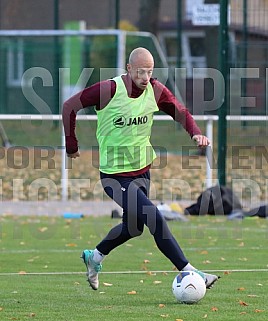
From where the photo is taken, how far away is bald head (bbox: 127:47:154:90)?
8289mm

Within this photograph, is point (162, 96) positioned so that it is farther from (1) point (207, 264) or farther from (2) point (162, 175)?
(2) point (162, 175)

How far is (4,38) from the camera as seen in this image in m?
24.8

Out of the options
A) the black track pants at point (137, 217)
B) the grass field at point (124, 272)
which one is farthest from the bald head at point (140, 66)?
the grass field at point (124, 272)

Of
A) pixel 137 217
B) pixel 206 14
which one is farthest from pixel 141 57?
pixel 206 14

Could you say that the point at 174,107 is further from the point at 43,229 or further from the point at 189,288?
the point at 43,229

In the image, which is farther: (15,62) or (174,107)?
(15,62)

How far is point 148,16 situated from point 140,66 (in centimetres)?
2027

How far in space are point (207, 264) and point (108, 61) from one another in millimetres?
13942

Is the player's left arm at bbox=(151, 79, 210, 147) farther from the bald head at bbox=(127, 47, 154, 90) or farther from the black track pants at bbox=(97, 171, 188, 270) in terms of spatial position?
the black track pants at bbox=(97, 171, 188, 270)

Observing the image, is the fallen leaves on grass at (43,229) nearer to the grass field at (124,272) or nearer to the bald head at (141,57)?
the grass field at (124,272)

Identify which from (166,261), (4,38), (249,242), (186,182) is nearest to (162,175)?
(186,182)

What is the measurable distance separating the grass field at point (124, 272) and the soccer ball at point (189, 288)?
8 centimetres

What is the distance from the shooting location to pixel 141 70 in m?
8.35

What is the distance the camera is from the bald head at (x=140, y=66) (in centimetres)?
829
